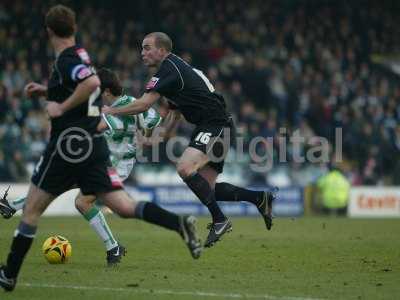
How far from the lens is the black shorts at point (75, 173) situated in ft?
26.6

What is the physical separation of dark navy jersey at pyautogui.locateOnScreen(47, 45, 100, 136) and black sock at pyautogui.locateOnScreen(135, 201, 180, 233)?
833mm

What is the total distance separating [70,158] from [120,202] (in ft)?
1.99

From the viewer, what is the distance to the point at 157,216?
8242 millimetres

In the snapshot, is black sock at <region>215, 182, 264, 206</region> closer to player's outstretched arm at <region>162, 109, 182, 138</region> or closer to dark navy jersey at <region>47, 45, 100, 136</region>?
player's outstretched arm at <region>162, 109, 182, 138</region>

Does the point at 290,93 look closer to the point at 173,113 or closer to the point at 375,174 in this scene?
the point at 375,174

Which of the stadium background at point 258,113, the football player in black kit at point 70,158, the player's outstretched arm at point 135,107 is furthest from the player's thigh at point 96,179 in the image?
the player's outstretched arm at point 135,107

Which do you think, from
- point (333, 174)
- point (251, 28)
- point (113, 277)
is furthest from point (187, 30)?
point (113, 277)

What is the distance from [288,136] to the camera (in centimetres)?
2492

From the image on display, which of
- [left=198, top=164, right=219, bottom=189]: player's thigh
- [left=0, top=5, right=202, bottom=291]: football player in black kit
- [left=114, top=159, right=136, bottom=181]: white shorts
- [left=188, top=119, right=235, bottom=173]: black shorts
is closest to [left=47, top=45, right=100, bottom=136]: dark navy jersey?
[left=0, top=5, right=202, bottom=291]: football player in black kit

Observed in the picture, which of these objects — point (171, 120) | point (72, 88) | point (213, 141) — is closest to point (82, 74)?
point (72, 88)

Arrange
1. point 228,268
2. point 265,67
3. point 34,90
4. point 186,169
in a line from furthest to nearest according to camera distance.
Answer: point 265,67, point 186,169, point 228,268, point 34,90

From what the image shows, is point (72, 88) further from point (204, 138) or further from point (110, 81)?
point (204, 138)

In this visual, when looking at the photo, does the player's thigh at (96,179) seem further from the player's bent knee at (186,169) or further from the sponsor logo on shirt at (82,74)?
the player's bent knee at (186,169)

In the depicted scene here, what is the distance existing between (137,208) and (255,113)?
1701 centimetres
